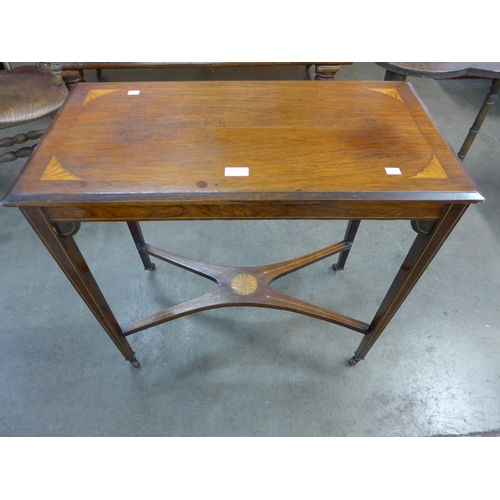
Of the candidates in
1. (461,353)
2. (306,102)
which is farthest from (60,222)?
(461,353)

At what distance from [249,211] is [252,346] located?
30.8 inches

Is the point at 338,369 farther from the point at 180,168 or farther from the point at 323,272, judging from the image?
the point at 180,168

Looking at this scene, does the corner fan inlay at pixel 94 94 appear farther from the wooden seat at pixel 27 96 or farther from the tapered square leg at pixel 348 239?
the tapered square leg at pixel 348 239

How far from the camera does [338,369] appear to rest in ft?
4.59

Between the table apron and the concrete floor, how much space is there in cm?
76

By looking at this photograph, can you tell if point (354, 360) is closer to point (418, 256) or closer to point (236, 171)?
point (418, 256)

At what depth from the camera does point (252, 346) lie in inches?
57.4

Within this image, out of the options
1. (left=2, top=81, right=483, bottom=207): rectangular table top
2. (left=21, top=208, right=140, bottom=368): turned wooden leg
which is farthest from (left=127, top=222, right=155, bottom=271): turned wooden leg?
(left=2, top=81, right=483, bottom=207): rectangular table top

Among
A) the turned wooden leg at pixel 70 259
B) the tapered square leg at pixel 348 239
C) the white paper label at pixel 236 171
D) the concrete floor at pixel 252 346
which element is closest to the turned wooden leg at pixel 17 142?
the concrete floor at pixel 252 346

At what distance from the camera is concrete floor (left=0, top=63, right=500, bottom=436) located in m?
1.28

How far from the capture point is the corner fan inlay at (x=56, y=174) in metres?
0.83

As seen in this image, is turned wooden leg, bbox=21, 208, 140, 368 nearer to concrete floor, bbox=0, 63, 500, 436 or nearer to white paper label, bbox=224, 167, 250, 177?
concrete floor, bbox=0, 63, 500, 436

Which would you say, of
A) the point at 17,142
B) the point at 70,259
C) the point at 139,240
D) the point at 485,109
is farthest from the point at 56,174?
the point at 485,109

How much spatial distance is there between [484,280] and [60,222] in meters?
1.74
